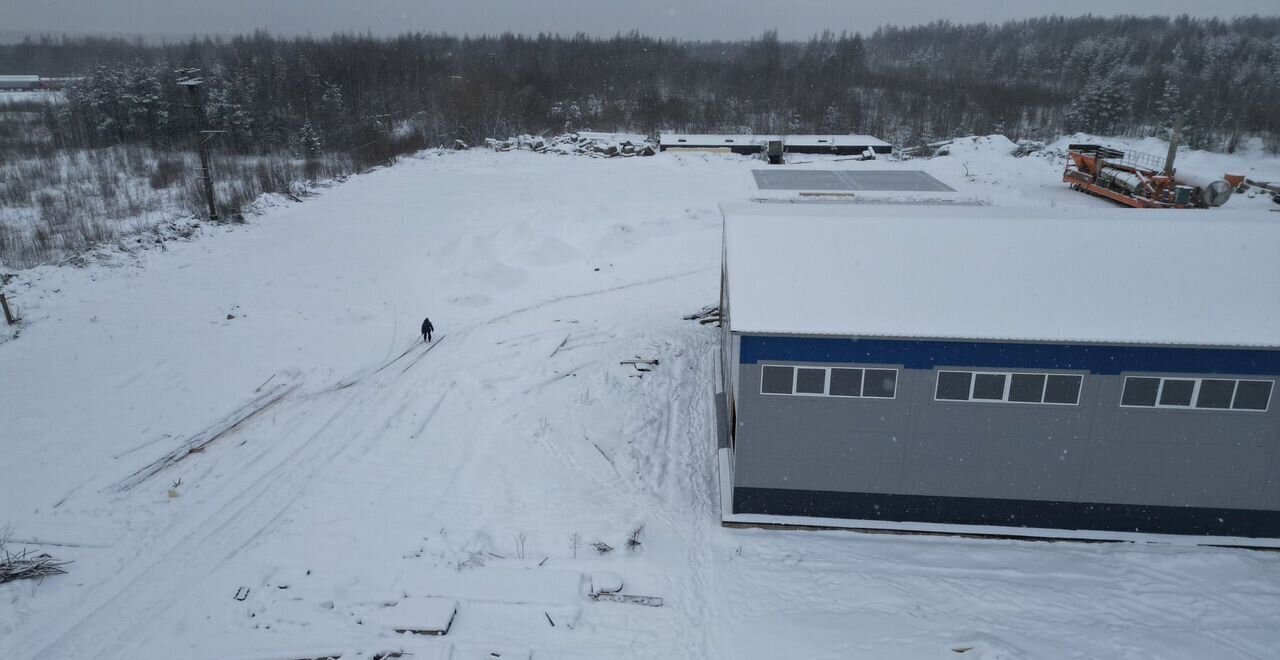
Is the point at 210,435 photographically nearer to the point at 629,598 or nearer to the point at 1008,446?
the point at 629,598

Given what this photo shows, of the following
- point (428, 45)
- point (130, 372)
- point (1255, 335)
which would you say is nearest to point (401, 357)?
point (130, 372)

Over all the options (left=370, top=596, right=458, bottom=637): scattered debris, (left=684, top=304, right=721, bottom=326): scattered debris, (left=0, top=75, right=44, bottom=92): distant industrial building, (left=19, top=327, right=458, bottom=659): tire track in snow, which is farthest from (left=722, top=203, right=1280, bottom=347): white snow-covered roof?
(left=0, top=75, right=44, bottom=92): distant industrial building

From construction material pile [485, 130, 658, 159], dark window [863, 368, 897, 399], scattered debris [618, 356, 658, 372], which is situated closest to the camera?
dark window [863, 368, 897, 399]

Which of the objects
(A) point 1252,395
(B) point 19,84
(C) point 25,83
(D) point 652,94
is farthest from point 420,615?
(C) point 25,83

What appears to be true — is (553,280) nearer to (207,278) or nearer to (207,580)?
(207,278)

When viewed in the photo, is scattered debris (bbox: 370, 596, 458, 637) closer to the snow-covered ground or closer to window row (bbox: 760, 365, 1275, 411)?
the snow-covered ground

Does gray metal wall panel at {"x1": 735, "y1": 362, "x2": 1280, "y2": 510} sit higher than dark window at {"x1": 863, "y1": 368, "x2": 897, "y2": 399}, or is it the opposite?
dark window at {"x1": 863, "y1": 368, "x2": 897, "y2": 399}
